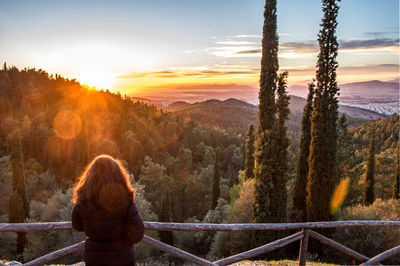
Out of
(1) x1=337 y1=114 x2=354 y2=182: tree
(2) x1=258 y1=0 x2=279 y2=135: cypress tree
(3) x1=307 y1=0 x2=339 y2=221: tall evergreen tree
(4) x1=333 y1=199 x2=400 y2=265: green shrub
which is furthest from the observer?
(1) x1=337 y1=114 x2=354 y2=182: tree

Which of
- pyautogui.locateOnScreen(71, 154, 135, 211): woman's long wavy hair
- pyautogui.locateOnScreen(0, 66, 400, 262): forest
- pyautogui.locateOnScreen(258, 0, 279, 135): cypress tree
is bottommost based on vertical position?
pyautogui.locateOnScreen(0, 66, 400, 262): forest

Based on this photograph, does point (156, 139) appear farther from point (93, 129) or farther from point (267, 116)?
point (267, 116)

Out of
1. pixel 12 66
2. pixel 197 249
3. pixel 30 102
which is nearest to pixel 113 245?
pixel 197 249

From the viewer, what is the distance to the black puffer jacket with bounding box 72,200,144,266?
3.05 meters

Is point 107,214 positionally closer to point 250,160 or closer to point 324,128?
point 324,128

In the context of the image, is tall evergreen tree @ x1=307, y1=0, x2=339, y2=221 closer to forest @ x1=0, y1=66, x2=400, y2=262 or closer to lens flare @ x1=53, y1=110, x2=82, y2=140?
forest @ x1=0, y1=66, x2=400, y2=262

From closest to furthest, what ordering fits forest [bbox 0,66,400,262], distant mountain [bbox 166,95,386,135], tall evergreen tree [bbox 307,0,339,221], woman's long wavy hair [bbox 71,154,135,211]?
1. woman's long wavy hair [bbox 71,154,135,211]
2. tall evergreen tree [bbox 307,0,339,221]
3. forest [bbox 0,66,400,262]
4. distant mountain [bbox 166,95,386,135]

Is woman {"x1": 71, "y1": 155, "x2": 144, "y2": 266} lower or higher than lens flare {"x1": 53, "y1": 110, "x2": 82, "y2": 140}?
higher

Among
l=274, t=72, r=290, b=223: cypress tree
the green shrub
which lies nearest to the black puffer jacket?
the green shrub

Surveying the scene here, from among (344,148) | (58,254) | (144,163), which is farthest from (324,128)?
(144,163)

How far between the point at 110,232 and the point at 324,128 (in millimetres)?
18356

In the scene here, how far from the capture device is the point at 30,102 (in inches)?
3059

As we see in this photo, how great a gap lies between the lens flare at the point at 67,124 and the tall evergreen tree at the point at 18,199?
27.7 meters

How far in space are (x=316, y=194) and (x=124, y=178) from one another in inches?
689
